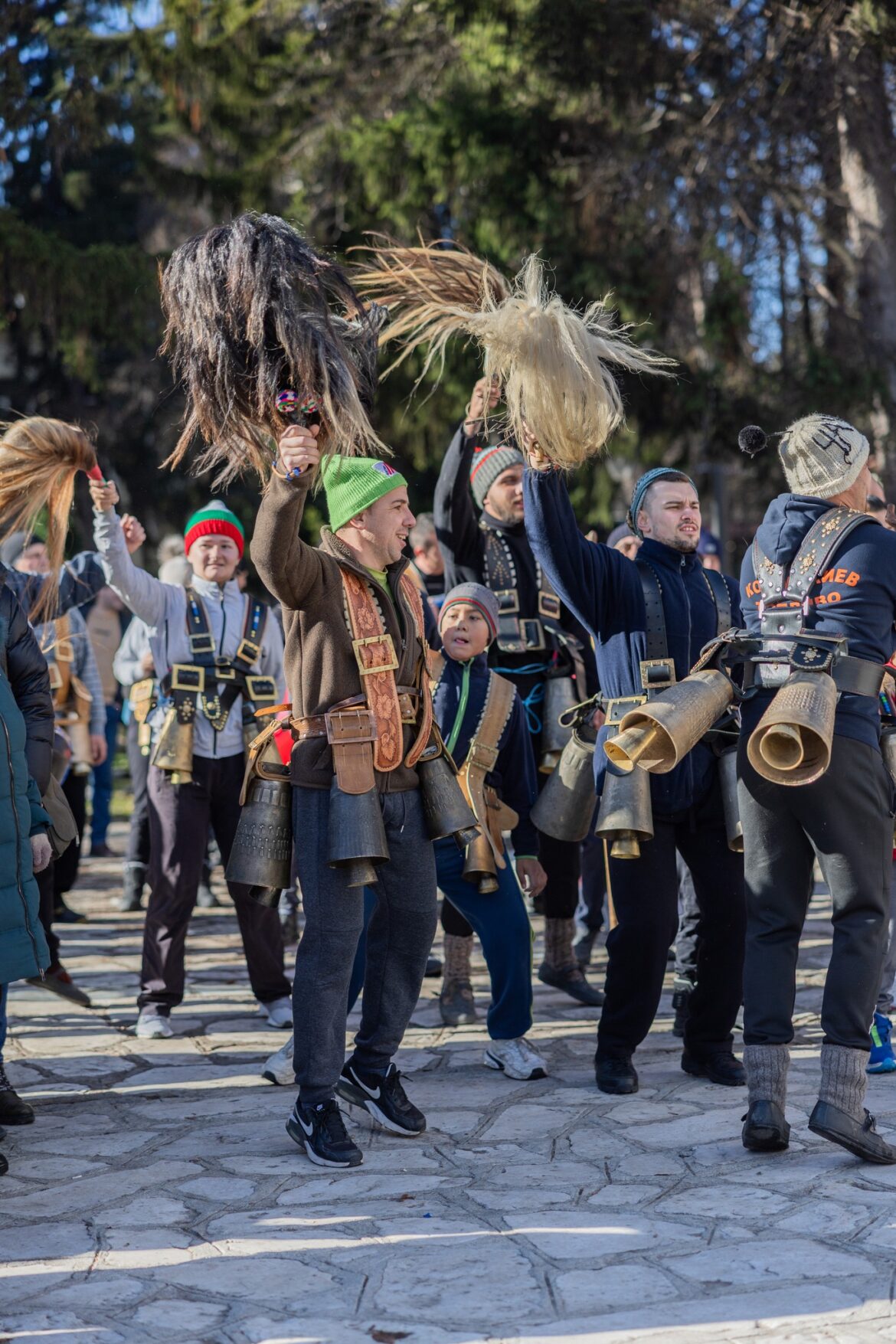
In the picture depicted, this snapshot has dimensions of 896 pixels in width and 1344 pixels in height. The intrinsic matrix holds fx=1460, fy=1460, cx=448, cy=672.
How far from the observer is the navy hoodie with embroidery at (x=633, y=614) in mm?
4578

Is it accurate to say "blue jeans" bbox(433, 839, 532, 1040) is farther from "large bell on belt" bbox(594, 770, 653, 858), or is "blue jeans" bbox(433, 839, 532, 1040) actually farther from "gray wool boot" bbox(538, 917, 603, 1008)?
"gray wool boot" bbox(538, 917, 603, 1008)

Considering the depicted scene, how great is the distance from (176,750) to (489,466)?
A: 6.06 feet

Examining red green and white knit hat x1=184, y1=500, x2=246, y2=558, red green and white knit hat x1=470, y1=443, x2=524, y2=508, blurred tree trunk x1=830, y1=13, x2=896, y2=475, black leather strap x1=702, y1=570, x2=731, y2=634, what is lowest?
black leather strap x1=702, y1=570, x2=731, y2=634

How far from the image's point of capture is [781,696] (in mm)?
3768

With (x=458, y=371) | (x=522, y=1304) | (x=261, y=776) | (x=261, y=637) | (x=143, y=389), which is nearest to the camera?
(x=522, y=1304)

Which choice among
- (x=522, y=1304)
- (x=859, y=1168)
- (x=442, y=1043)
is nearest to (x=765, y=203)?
(x=442, y=1043)

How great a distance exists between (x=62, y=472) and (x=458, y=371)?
7718 mm

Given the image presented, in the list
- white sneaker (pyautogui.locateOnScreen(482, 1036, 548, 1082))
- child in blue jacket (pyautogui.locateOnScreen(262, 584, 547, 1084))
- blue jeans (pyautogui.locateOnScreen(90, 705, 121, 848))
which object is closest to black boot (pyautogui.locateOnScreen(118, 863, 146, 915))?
blue jeans (pyautogui.locateOnScreen(90, 705, 121, 848))

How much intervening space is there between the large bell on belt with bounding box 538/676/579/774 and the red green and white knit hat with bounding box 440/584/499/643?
3.01ft

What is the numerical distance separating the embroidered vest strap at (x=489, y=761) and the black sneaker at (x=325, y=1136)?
1.35 meters

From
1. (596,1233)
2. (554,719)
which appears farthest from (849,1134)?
(554,719)

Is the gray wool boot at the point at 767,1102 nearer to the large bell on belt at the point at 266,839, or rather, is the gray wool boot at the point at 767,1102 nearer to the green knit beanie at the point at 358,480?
the large bell on belt at the point at 266,839

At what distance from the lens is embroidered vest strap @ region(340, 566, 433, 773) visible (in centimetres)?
405

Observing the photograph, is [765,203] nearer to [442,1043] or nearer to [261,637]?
[261,637]
